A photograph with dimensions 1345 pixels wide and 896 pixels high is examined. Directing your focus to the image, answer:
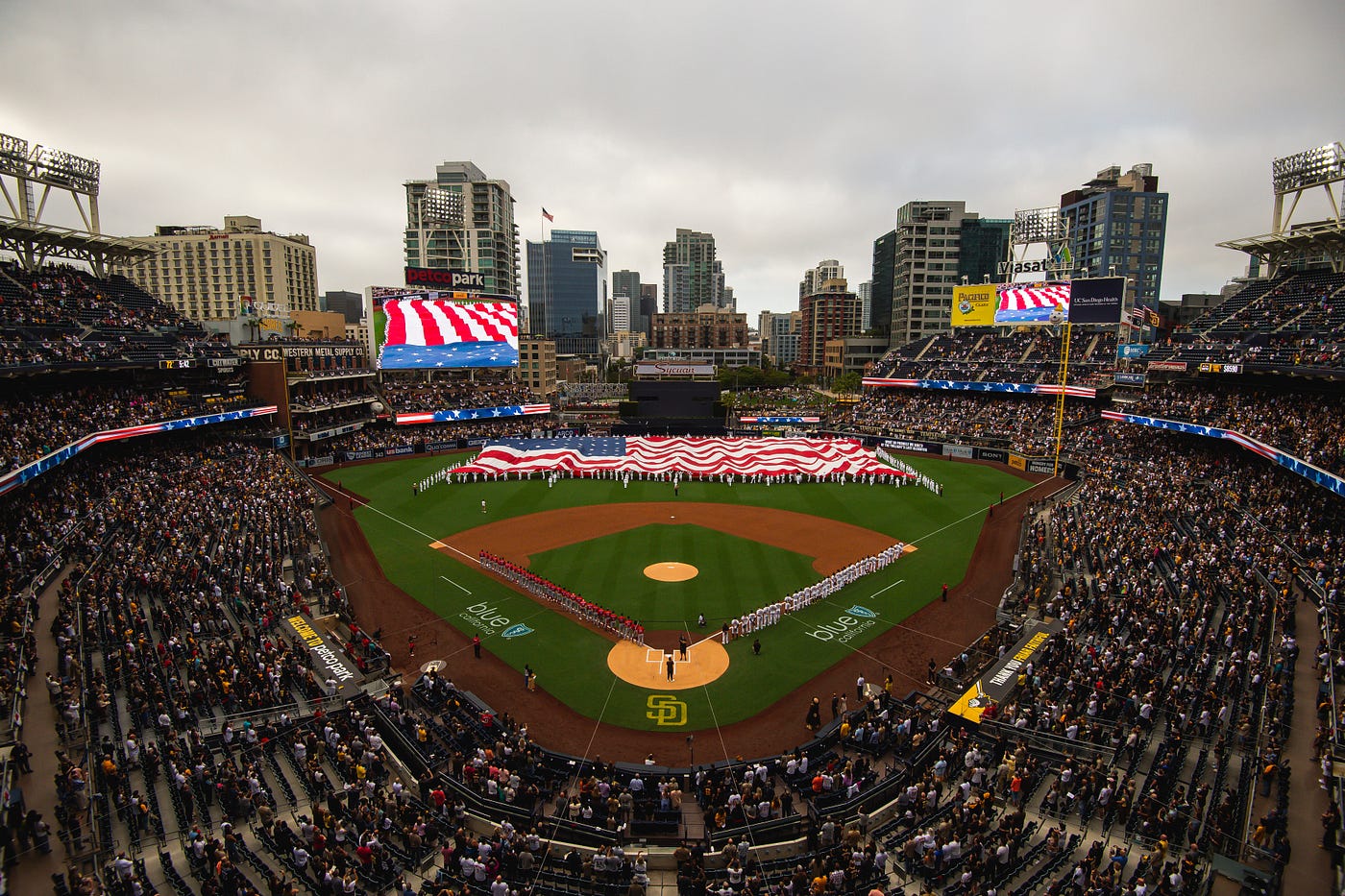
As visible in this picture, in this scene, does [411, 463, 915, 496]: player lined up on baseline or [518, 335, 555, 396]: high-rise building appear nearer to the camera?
[411, 463, 915, 496]: player lined up on baseline

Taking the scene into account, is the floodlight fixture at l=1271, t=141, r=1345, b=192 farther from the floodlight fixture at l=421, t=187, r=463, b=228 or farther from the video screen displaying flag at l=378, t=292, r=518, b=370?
the floodlight fixture at l=421, t=187, r=463, b=228

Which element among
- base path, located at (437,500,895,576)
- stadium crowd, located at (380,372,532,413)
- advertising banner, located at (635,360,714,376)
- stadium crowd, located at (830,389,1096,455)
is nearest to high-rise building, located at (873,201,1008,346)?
stadium crowd, located at (830,389,1096,455)

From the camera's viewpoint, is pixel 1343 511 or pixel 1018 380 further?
pixel 1018 380

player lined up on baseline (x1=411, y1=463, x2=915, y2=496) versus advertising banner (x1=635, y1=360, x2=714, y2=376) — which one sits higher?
advertising banner (x1=635, y1=360, x2=714, y2=376)

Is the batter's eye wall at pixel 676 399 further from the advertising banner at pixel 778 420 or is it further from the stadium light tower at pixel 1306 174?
the stadium light tower at pixel 1306 174

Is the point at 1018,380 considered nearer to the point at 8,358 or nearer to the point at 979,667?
the point at 979,667

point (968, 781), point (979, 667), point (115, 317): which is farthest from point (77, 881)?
point (115, 317)

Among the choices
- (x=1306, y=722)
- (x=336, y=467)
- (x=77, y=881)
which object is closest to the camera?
(x=77, y=881)

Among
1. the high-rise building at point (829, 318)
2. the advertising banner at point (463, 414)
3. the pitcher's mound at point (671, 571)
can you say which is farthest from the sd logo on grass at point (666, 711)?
the high-rise building at point (829, 318)
